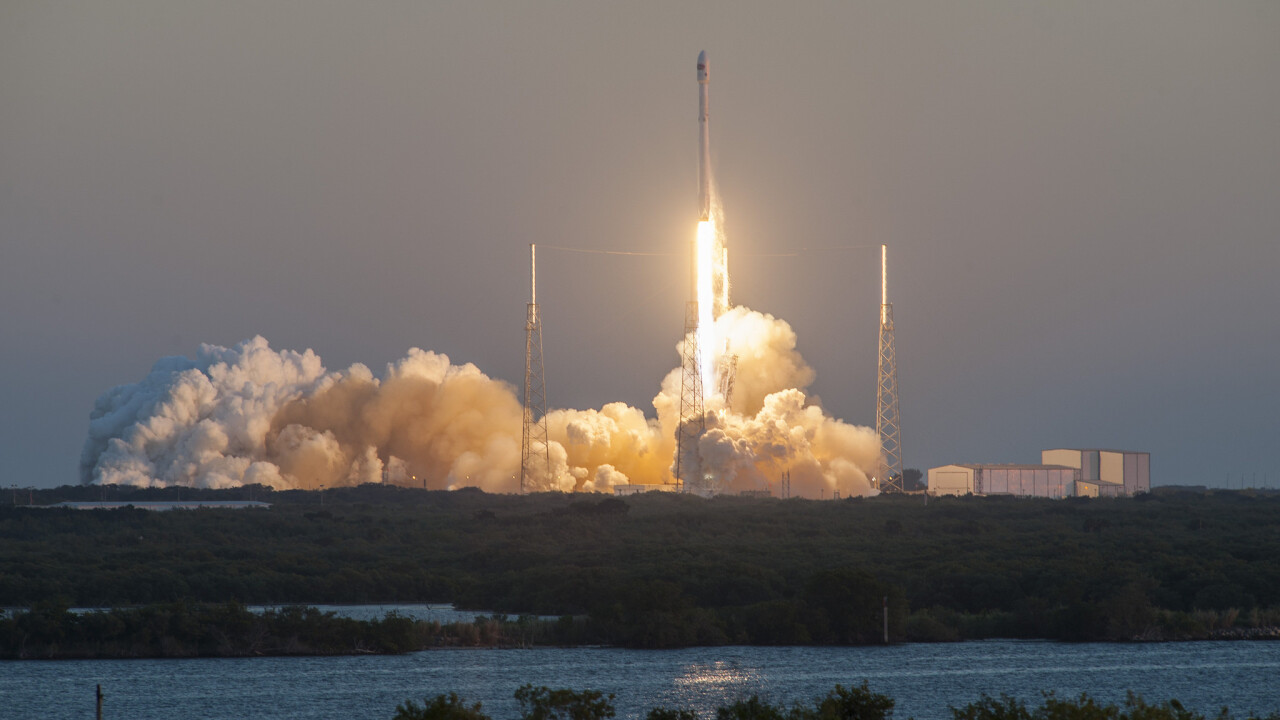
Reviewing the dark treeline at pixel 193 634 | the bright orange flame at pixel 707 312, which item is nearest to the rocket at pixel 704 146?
the bright orange flame at pixel 707 312

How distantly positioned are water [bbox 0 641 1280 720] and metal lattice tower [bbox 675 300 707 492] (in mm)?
28918

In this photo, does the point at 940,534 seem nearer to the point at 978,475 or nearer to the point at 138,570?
the point at 978,475

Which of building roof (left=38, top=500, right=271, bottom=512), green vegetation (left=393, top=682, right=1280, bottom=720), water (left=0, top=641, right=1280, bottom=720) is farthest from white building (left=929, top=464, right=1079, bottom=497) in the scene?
green vegetation (left=393, top=682, right=1280, bottom=720)

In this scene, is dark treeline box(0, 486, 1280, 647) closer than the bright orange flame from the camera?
Yes

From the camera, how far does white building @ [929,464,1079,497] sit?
85.2m

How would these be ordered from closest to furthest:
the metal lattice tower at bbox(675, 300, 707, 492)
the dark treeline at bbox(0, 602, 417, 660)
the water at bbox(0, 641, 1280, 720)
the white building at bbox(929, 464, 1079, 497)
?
the water at bbox(0, 641, 1280, 720) → the dark treeline at bbox(0, 602, 417, 660) → the metal lattice tower at bbox(675, 300, 707, 492) → the white building at bbox(929, 464, 1079, 497)

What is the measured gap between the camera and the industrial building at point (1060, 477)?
3364 inches

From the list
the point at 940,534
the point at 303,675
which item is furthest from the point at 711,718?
the point at 940,534

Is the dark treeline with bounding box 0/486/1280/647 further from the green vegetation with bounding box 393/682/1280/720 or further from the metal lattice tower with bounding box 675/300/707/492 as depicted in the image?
the green vegetation with bounding box 393/682/1280/720

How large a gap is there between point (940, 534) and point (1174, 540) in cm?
834

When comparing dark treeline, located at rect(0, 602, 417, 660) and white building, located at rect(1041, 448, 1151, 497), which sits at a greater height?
white building, located at rect(1041, 448, 1151, 497)

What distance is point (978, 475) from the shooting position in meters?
85.4

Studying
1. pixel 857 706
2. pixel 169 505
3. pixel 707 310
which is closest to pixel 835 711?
pixel 857 706

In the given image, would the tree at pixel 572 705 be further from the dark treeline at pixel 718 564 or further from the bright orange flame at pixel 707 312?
the bright orange flame at pixel 707 312
